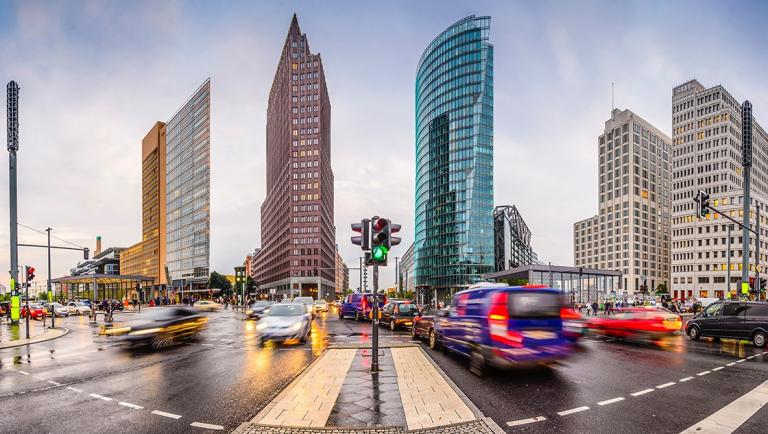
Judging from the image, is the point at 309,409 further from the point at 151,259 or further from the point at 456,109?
the point at 151,259

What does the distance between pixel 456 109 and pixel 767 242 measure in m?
82.9

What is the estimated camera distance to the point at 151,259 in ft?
483

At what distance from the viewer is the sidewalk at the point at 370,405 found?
20.0 feet

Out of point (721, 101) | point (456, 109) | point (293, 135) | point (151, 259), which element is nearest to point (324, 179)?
point (293, 135)

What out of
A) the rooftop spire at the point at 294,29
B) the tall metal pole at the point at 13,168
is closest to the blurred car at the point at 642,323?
the tall metal pole at the point at 13,168

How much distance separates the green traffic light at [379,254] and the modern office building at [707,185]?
119895 millimetres

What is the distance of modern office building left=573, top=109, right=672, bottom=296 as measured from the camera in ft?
446

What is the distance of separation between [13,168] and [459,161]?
101360mm

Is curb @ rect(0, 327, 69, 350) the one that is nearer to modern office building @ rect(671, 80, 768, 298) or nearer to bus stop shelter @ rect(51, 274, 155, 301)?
bus stop shelter @ rect(51, 274, 155, 301)

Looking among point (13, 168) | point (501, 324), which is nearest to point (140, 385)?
point (501, 324)

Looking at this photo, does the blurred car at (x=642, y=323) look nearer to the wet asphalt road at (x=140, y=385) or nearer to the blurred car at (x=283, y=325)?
the wet asphalt road at (x=140, y=385)

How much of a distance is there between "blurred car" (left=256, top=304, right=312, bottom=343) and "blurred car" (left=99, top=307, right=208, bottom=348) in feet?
10.7

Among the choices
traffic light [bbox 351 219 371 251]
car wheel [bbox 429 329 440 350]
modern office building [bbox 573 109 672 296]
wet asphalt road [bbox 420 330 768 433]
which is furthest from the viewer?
modern office building [bbox 573 109 672 296]

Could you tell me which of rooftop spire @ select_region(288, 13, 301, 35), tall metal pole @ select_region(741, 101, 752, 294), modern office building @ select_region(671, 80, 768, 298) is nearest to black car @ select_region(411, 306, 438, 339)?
tall metal pole @ select_region(741, 101, 752, 294)
